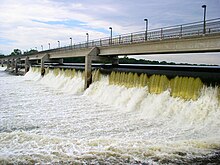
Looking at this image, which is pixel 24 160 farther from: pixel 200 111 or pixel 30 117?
pixel 200 111

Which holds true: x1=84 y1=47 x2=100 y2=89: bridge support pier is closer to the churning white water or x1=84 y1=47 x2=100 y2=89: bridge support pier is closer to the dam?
the dam

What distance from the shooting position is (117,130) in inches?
519

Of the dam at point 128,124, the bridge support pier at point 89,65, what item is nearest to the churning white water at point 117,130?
the dam at point 128,124

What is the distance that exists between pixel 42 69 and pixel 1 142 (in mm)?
41140

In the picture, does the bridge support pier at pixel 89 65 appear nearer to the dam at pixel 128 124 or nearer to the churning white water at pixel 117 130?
the dam at pixel 128 124

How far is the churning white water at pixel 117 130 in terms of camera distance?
9359mm

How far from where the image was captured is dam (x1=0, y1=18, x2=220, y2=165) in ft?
31.0

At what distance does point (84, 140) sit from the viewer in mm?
11375

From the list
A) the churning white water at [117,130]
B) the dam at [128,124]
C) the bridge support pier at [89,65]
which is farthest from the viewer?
the bridge support pier at [89,65]

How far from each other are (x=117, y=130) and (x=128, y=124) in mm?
1373

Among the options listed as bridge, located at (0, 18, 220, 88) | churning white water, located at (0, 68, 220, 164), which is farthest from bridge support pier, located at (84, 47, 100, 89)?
churning white water, located at (0, 68, 220, 164)

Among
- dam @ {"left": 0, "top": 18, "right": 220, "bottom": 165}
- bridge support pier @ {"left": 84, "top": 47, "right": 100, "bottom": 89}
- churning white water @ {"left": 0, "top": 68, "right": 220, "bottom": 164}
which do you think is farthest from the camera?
bridge support pier @ {"left": 84, "top": 47, "right": 100, "bottom": 89}

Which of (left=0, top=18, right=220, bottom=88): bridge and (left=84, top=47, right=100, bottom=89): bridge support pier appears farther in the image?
(left=84, top=47, right=100, bottom=89): bridge support pier

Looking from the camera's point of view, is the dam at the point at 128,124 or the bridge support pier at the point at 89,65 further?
the bridge support pier at the point at 89,65
